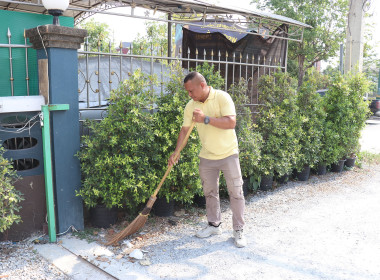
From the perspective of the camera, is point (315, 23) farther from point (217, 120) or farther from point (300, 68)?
point (217, 120)

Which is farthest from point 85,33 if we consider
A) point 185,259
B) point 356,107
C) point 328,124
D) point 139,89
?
point 356,107

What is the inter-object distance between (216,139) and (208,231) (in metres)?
1.10

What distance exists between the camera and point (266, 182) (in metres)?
6.00

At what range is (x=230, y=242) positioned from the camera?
4.01 meters

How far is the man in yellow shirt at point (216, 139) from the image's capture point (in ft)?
12.0

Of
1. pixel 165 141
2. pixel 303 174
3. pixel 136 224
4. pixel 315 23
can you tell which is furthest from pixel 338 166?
pixel 315 23

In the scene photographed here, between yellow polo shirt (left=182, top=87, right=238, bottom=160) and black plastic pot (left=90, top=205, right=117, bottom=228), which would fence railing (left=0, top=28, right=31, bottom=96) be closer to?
black plastic pot (left=90, top=205, right=117, bottom=228)

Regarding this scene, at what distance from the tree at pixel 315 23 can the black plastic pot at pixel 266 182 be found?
51.2ft

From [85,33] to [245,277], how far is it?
2979 mm

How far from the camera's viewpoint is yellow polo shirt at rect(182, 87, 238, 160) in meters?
3.71

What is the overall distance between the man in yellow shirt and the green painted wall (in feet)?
6.27

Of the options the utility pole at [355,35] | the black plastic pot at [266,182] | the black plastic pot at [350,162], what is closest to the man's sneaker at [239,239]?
the black plastic pot at [266,182]

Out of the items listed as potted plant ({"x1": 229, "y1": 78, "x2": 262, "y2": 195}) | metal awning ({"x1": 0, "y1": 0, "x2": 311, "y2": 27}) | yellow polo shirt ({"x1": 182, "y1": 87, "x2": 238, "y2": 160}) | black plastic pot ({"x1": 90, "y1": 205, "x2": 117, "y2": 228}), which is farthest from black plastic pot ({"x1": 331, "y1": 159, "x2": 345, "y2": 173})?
black plastic pot ({"x1": 90, "y1": 205, "x2": 117, "y2": 228})

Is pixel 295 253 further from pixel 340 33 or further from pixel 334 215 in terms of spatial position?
pixel 340 33
